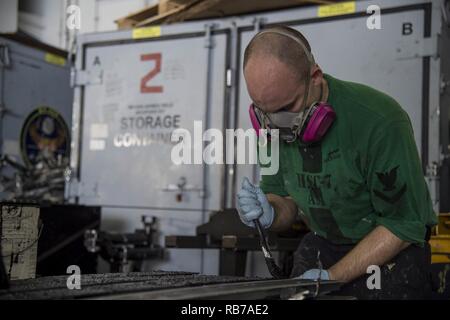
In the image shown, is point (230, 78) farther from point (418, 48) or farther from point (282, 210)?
point (282, 210)

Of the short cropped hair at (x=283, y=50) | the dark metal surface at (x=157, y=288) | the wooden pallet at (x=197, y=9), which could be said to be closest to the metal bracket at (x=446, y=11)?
the wooden pallet at (x=197, y=9)

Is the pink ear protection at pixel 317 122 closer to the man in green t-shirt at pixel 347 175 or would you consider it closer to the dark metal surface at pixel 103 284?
the man in green t-shirt at pixel 347 175

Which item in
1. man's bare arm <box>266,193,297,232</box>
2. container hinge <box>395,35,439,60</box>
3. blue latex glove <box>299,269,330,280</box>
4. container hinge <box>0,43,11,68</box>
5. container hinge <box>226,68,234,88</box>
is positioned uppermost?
container hinge <box>0,43,11,68</box>

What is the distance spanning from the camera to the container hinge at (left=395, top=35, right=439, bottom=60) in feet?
10.5

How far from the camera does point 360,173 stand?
1963mm

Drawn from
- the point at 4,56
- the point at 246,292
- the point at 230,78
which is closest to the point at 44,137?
the point at 4,56

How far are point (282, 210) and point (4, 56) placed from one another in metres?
3.15

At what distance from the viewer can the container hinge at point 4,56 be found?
181 inches

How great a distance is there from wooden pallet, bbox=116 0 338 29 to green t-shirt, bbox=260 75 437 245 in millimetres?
1842

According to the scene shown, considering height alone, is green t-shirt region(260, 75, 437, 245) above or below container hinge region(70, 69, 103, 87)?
below

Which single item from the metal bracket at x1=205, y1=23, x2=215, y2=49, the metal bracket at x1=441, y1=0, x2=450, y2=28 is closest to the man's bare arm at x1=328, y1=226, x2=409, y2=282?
the metal bracket at x1=441, y1=0, x2=450, y2=28

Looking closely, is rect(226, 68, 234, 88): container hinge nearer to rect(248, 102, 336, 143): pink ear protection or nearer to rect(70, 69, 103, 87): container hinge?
rect(70, 69, 103, 87): container hinge

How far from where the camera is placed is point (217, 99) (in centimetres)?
384

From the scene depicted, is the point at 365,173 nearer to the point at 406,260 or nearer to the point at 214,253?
the point at 406,260
